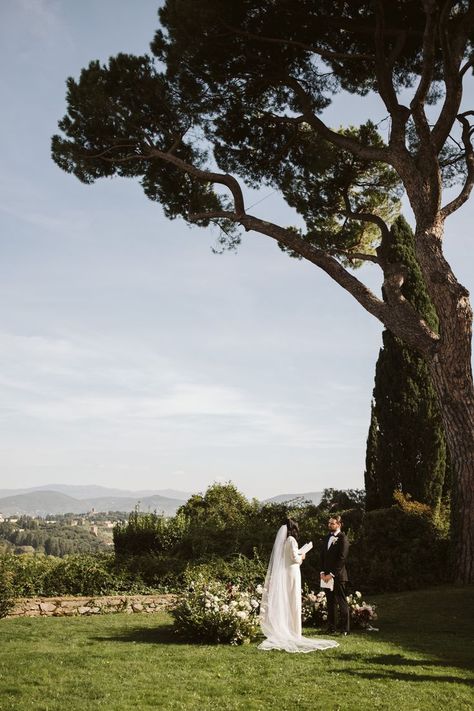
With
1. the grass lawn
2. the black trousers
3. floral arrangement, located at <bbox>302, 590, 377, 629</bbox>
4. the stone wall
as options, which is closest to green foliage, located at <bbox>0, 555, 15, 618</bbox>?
the stone wall

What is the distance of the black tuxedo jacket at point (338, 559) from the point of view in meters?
9.13

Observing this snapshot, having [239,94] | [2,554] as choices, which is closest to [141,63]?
[239,94]

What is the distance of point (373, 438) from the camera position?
20.8 meters

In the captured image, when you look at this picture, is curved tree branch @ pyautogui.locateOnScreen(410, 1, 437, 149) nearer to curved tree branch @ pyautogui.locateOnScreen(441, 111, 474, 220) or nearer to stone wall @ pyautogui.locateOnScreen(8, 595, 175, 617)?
curved tree branch @ pyautogui.locateOnScreen(441, 111, 474, 220)

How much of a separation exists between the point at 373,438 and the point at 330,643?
42.8 feet

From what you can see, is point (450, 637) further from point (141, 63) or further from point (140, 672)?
point (141, 63)

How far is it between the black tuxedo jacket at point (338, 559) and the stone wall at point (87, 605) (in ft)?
10.4

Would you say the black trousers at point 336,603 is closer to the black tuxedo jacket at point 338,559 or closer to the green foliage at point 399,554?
the black tuxedo jacket at point 338,559

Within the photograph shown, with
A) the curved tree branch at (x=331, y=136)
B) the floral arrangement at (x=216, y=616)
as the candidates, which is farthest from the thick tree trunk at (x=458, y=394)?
the floral arrangement at (x=216, y=616)

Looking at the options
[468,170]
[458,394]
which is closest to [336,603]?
[458,394]

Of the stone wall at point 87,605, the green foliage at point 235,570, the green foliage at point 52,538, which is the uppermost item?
the green foliage at point 52,538

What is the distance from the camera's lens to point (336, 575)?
9.13 metres

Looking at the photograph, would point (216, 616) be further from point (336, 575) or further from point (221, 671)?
point (336, 575)

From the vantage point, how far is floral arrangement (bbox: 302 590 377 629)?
9461 millimetres
